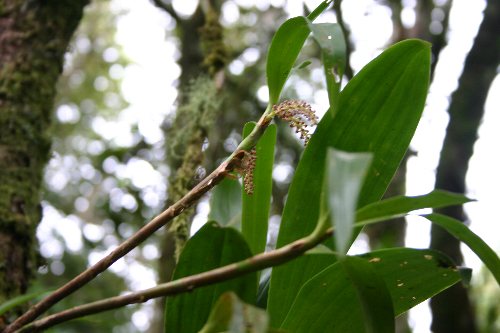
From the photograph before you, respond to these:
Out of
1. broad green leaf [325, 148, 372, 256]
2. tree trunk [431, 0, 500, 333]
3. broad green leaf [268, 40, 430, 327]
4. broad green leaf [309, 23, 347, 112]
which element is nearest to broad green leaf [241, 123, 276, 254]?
broad green leaf [268, 40, 430, 327]

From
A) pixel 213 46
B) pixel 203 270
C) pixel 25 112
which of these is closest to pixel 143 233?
pixel 203 270

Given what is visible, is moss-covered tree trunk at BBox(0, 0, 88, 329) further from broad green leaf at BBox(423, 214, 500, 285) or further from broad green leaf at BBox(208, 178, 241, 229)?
broad green leaf at BBox(423, 214, 500, 285)

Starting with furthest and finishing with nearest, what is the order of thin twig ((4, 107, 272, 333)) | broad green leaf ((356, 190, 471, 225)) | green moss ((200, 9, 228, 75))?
green moss ((200, 9, 228, 75))
thin twig ((4, 107, 272, 333))
broad green leaf ((356, 190, 471, 225))

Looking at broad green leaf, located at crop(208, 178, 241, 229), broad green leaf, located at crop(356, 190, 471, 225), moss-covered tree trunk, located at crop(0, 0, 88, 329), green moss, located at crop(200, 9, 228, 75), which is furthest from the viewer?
green moss, located at crop(200, 9, 228, 75)

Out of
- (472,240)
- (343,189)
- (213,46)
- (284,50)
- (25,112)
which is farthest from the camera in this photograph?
(213,46)

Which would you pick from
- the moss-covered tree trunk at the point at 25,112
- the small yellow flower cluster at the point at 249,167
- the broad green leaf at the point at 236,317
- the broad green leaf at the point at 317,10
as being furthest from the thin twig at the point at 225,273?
the moss-covered tree trunk at the point at 25,112

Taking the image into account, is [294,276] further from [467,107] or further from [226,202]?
[467,107]

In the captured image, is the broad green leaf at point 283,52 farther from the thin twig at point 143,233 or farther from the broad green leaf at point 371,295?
the broad green leaf at point 371,295
